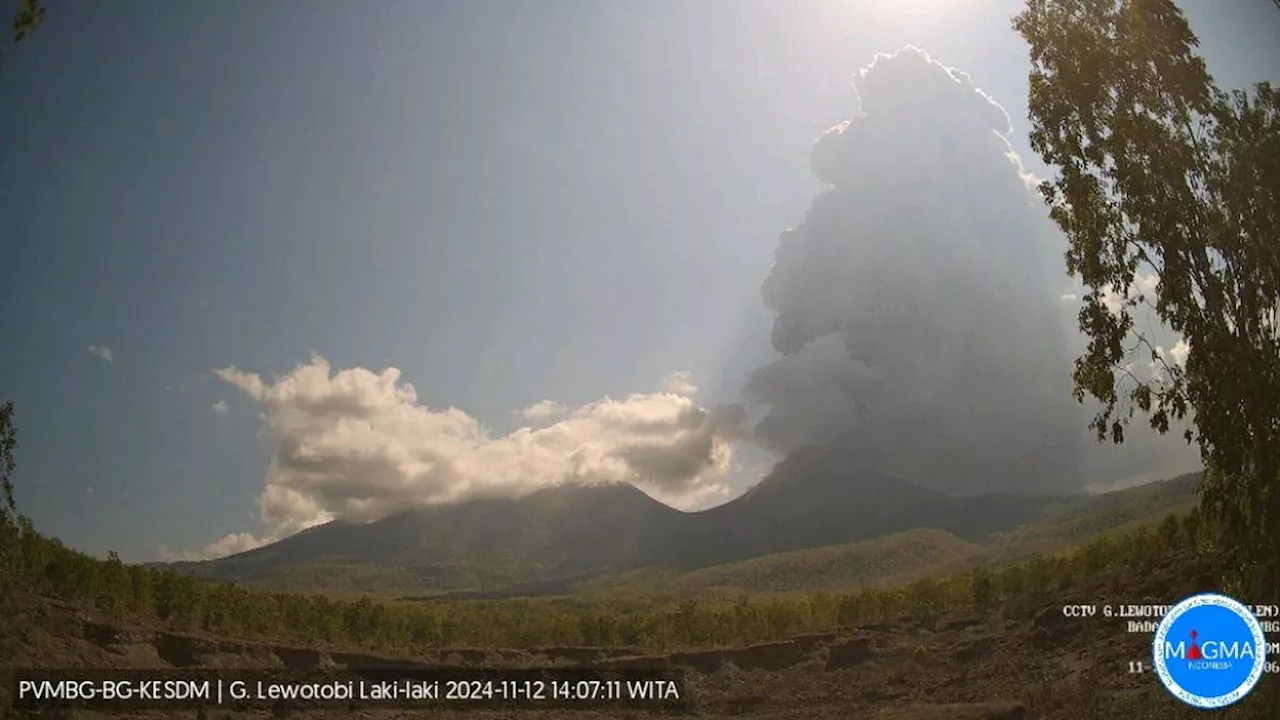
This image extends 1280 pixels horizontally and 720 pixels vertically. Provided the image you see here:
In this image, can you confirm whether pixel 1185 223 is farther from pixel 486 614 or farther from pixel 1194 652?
pixel 486 614

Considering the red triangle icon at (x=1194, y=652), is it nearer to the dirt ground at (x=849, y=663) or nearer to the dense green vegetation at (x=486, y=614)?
the dirt ground at (x=849, y=663)

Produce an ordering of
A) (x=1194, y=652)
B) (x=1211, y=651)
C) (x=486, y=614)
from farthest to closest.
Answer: (x=486, y=614)
(x=1194, y=652)
(x=1211, y=651)

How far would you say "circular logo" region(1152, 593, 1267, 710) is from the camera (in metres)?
14.8

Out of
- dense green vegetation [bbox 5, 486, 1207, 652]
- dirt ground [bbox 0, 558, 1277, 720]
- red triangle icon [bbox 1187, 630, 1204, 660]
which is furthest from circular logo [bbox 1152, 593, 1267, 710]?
dense green vegetation [bbox 5, 486, 1207, 652]

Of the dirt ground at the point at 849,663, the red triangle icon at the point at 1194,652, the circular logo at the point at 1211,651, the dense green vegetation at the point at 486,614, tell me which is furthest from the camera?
the dense green vegetation at the point at 486,614

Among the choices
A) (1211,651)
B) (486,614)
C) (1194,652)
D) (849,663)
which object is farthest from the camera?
(486,614)

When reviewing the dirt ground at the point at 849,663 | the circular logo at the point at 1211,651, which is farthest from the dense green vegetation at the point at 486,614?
the circular logo at the point at 1211,651

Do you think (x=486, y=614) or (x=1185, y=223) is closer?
(x=1185, y=223)

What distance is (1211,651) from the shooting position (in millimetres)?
15211

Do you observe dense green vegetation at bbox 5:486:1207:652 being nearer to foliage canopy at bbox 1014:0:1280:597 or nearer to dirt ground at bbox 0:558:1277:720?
dirt ground at bbox 0:558:1277:720

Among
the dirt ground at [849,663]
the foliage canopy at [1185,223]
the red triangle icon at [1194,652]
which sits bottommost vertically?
the dirt ground at [849,663]

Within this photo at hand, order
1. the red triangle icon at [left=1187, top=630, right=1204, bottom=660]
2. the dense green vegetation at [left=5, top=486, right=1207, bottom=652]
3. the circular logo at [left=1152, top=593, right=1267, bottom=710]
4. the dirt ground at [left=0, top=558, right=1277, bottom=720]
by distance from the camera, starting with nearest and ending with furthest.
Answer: the circular logo at [left=1152, top=593, right=1267, bottom=710] → the red triangle icon at [left=1187, top=630, right=1204, bottom=660] → the dirt ground at [left=0, top=558, right=1277, bottom=720] → the dense green vegetation at [left=5, top=486, right=1207, bottom=652]

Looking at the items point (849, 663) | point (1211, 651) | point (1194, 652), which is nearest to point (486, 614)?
point (849, 663)

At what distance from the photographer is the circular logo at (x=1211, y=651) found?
14.8m
